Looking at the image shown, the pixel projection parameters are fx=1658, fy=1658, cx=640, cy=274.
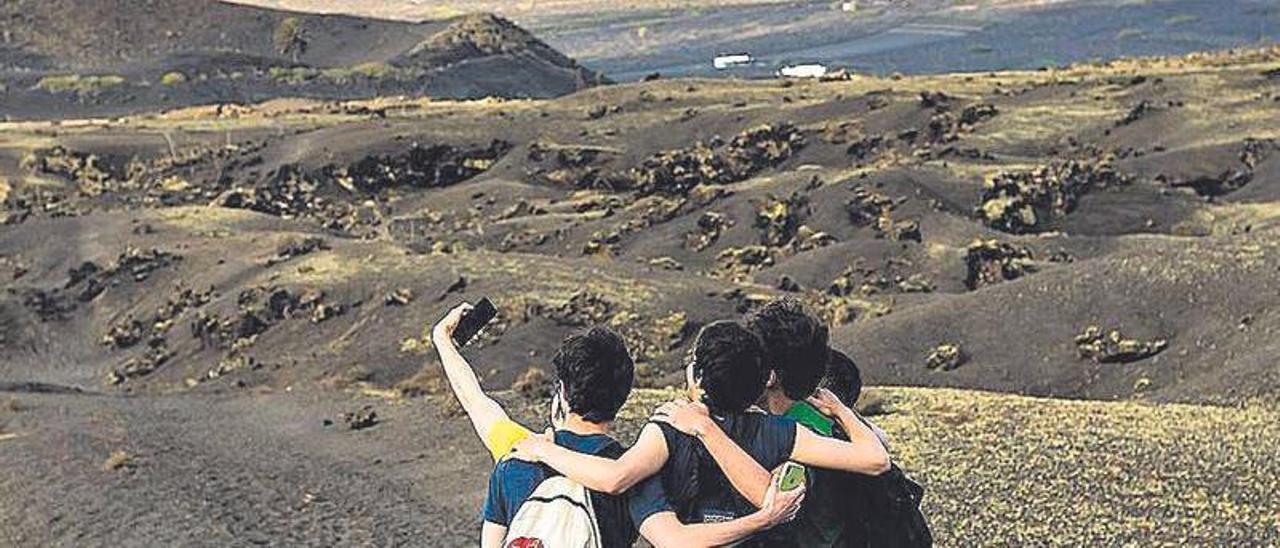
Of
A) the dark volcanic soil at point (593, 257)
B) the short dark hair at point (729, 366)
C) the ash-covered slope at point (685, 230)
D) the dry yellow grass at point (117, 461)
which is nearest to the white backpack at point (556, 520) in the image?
the short dark hair at point (729, 366)

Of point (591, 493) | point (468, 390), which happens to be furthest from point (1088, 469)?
point (591, 493)

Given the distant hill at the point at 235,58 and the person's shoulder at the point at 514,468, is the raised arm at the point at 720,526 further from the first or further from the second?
the distant hill at the point at 235,58

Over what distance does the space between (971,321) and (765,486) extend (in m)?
24.9

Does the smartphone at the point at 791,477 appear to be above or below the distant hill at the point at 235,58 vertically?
above

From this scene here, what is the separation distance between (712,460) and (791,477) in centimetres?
34

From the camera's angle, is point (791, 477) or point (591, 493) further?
point (791, 477)

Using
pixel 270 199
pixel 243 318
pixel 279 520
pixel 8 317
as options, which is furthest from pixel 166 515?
pixel 270 199

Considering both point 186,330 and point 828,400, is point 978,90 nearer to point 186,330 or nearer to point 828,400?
point 186,330

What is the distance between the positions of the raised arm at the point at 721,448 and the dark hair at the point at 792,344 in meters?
0.42

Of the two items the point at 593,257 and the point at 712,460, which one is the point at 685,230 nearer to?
the point at 593,257

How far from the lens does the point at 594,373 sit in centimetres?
685

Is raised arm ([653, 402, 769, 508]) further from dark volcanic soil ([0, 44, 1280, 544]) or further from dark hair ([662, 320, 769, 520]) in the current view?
dark volcanic soil ([0, 44, 1280, 544])

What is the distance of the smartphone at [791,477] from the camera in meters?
6.95

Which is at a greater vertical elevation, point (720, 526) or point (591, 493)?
point (591, 493)
